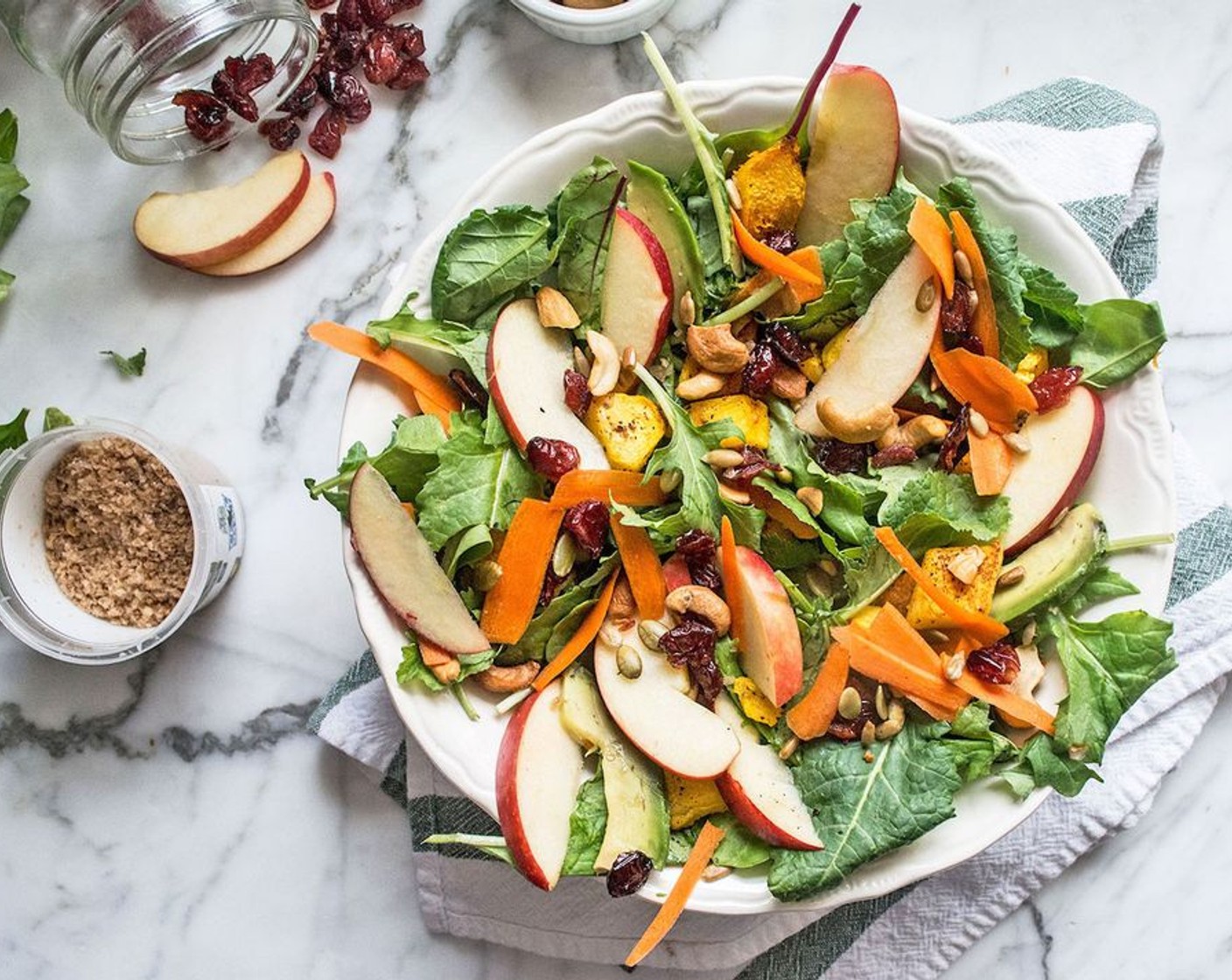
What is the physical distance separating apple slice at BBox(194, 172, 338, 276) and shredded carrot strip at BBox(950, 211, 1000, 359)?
Answer: 947 millimetres

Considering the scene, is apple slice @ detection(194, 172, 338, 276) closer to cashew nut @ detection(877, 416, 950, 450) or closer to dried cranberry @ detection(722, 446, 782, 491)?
dried cranberry @ detection(722, 446, 782, 491)

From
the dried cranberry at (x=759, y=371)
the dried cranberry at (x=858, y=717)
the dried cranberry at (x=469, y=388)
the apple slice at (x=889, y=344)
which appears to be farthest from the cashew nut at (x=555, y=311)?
the dried cranberry at (x=858, y=717)

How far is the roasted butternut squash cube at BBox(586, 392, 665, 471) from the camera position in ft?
4.90

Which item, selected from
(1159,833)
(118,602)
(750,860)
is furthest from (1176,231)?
(118,602)

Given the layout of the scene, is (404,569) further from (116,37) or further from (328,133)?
(116,37)

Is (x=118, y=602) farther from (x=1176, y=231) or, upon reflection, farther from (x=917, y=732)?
(x=1176, y=231)

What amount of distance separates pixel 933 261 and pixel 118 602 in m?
1.24

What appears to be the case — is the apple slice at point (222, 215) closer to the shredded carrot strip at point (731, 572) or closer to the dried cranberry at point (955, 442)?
the shredded carrot strip at point (731, 572)

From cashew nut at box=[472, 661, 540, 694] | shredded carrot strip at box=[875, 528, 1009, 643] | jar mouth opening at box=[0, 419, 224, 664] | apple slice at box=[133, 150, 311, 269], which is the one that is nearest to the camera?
shredded carrot strip at box=[875, 528, 1009, 643]

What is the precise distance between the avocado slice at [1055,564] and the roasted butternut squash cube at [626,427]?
0.45 m

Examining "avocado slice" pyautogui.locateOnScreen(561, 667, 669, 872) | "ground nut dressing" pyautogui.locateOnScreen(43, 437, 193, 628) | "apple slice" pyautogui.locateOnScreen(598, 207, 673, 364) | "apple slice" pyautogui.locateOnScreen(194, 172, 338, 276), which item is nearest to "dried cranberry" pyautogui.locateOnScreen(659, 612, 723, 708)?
"avocado slice" pyautogui.locateOnScreen(561, 667, 669, 872)

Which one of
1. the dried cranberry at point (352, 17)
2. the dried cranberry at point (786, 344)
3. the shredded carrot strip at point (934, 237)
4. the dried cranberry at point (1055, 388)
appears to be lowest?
the dried cranberry at point (786, 344)

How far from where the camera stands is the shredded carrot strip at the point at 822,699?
144 centimetres

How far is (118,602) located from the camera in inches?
72.1
